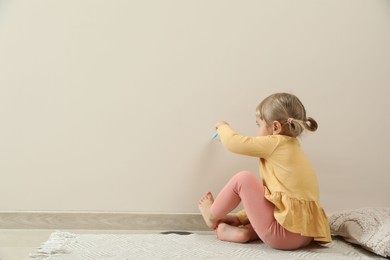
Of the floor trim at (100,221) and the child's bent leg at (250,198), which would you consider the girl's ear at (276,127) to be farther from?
the floor trim at (100,221)

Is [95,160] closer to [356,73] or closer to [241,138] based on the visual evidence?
[241,138]

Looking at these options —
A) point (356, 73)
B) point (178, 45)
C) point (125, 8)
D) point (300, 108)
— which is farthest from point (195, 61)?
point (356, 73)

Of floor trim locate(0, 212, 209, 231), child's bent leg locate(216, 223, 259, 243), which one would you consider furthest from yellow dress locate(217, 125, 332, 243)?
floor trim locate(0, 212, 209, 231)

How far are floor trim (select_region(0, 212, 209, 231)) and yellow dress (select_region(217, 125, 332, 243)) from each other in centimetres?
44

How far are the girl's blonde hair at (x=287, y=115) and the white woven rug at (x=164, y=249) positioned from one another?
15.8 inches

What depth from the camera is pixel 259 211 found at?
1.43m

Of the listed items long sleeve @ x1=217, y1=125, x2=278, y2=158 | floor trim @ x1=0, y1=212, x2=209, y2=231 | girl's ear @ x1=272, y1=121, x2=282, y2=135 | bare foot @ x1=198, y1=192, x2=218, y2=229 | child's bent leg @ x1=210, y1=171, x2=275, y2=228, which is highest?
girl's ear @ x1=272, y1=121, x2=282, y2=135

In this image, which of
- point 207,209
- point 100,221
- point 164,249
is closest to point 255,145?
point 207,209

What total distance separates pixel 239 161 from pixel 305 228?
46cm

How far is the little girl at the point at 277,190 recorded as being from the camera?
1.41 metres

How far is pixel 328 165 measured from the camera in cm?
182

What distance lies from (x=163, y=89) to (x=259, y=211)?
635mm

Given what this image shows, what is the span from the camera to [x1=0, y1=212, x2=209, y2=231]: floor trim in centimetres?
171

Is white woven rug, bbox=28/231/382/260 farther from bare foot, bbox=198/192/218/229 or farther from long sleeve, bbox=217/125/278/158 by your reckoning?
long sleeve, bbox=217/125/278/158
